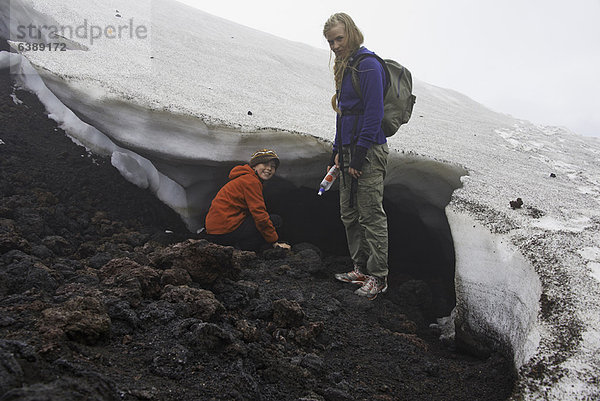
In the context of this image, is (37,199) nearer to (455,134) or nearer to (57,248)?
(57,248)

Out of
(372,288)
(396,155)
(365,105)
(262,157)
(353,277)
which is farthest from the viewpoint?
(396,155)

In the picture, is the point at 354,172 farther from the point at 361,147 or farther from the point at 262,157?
the point at 262,157

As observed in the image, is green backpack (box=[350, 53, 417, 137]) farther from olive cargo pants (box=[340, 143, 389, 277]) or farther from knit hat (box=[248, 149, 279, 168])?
knit hat (box=[248, 149, 279, 168])

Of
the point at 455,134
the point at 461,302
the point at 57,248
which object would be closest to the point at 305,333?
the point at 461,302

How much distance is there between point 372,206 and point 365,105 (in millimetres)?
742

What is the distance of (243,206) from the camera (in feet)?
12.6

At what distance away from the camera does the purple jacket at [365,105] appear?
9.52 feet

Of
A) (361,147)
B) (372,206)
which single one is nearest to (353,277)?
(372,206)

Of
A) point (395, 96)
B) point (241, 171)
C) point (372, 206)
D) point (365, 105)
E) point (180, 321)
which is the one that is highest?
point (395, 96)

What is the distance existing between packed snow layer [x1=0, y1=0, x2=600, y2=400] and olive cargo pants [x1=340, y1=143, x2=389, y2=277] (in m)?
0.55

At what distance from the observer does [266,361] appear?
194 centimetres

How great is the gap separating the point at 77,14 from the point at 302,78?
11.1 feet

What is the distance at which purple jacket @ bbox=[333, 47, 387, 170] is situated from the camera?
2.90 m

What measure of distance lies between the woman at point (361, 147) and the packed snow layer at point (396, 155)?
1.98 ft
